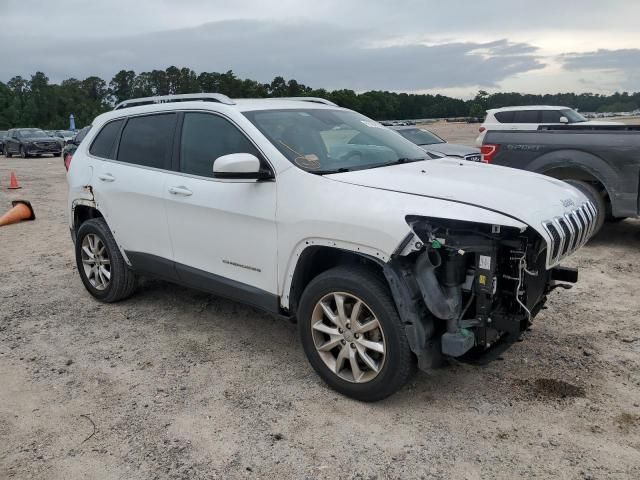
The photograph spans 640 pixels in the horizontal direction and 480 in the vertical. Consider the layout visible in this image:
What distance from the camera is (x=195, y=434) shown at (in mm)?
3365

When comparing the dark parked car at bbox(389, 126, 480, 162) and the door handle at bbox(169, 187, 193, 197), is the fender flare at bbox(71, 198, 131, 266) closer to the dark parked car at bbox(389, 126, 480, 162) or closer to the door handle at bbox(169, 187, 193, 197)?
the door handle at bbox(169, 187, 193, 197)

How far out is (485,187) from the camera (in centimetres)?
345

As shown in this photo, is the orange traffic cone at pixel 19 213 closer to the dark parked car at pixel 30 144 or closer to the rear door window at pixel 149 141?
the rear door window at pixel 149 141

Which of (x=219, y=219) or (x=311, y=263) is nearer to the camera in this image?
(x=311, y=263)

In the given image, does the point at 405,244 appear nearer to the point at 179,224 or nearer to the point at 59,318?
the point at 179,224

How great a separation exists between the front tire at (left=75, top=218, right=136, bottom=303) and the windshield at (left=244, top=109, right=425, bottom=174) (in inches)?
81.0

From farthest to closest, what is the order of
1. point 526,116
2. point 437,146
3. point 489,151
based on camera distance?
point 526,116, point 437,146, point 489,151

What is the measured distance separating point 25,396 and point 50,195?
1187 cm

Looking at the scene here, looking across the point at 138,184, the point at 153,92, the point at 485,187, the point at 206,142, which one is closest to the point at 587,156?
the point at 485,187

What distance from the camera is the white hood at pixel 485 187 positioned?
10.5ft

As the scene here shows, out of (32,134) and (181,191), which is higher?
(181,191)

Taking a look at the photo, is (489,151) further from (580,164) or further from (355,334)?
(355,334)

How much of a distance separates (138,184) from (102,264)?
110 cm

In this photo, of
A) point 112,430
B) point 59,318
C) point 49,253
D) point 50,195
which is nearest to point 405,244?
point 112,430
